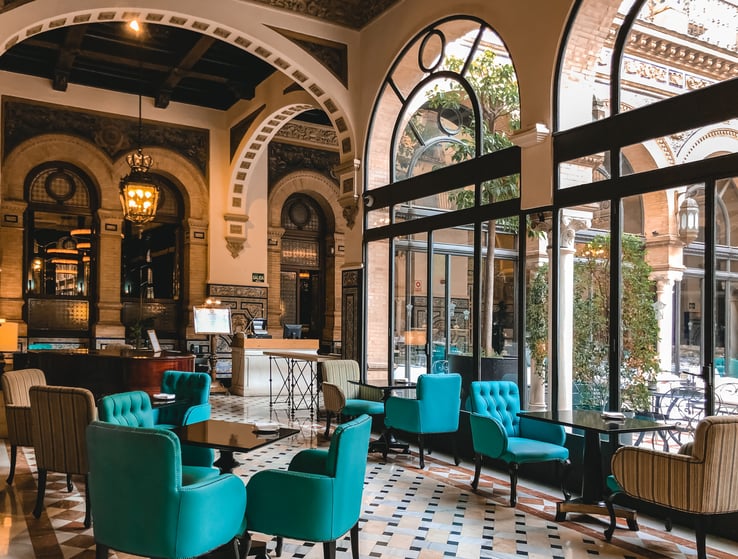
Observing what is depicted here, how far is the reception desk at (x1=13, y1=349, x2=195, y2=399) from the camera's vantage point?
7551 mm

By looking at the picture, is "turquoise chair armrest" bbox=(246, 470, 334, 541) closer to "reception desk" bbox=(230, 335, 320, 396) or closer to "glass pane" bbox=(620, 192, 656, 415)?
"glass pane" bbox=(620, 192, 656, 415)

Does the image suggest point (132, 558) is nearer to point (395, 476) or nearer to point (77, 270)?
point (395, 476)

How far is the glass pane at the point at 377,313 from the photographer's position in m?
9.11

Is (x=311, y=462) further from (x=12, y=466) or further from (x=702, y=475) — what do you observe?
(x=12, y=466)

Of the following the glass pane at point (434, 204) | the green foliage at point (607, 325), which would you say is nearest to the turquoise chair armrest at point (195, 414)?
the green foliage at point (607, 325)

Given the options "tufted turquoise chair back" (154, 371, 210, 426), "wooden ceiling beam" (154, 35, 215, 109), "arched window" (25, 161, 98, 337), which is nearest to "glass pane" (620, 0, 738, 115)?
"tufted turquoise chair back" (154, 371, 210, 426)

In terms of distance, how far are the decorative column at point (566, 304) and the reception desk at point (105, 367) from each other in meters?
4.34

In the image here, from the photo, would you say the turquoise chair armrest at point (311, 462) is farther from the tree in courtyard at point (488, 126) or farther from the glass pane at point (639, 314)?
the tree in courtyard at point (488, 126)

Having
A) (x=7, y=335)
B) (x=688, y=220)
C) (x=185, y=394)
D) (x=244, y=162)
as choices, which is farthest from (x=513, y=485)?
(x=244, y=162)

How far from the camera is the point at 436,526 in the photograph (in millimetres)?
4777

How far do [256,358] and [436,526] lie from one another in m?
7.61

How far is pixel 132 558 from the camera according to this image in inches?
160

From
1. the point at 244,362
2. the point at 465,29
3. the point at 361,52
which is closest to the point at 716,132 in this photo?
the point at 465,29

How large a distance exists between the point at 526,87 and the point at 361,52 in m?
3.68
